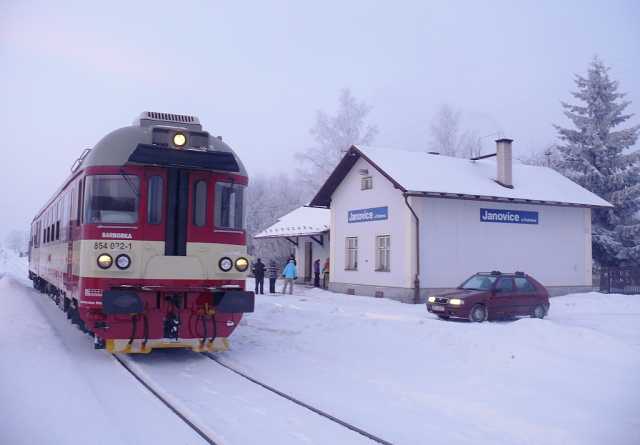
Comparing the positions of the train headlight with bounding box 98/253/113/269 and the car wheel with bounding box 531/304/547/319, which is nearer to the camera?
the train headlight with bounding box 98/253/113/269

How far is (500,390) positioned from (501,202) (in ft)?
50.1

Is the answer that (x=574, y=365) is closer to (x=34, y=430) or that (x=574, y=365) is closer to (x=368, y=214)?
(x=34, y=430)

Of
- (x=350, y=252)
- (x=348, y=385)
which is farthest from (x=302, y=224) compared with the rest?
(x=348, y=385)

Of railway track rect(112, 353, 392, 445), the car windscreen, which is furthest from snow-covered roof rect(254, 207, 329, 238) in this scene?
railway track rect(112, 353, 392, 445)

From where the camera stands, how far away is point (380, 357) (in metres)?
10.3

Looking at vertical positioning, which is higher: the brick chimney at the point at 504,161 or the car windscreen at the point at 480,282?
the brick chimney at the point at 504,161

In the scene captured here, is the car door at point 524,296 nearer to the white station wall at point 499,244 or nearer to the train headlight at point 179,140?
the white station wall at point 499,244

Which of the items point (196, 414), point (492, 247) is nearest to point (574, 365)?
point (196, 414)

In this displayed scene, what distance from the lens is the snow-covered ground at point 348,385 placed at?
5.99m

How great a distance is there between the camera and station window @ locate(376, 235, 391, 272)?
22.0 meters

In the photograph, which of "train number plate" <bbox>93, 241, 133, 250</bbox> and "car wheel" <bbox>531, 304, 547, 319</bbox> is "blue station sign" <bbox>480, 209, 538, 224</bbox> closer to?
"car wheel" <bbox>531, 304, 547, 319</bbox>

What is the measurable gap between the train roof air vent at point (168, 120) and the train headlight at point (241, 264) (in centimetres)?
233

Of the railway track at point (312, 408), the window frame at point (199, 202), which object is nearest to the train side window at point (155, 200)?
the window frame at point (199, 202)

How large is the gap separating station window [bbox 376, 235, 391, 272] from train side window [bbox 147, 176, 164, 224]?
13731mm
